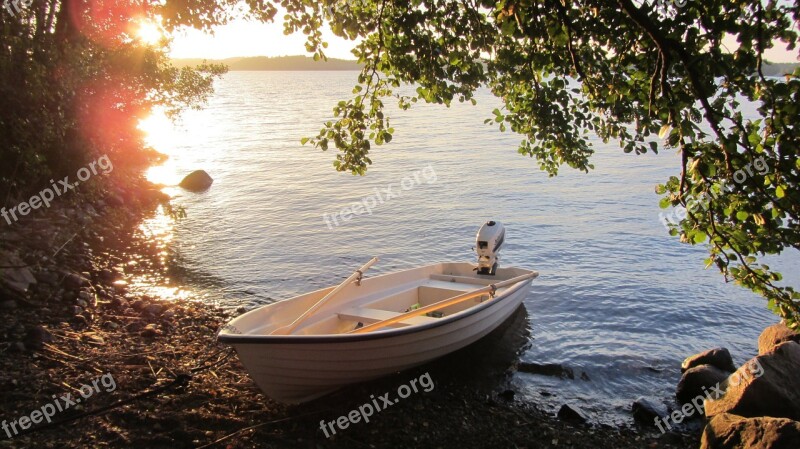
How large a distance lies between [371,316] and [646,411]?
4180 millimetres

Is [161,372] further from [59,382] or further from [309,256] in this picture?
[309,256]

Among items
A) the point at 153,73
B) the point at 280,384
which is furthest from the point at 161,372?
the point at 153,73

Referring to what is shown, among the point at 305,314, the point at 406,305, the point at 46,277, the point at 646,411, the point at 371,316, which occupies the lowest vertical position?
the point at 646,411

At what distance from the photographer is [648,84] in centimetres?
425

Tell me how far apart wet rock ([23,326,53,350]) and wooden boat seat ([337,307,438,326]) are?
4.24m

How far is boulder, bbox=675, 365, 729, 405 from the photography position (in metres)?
8.54

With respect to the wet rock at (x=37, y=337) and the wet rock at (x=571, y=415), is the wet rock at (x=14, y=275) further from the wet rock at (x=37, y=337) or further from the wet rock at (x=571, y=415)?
the wet rock at (x=571, y=415)

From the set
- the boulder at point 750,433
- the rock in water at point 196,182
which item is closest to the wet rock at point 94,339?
the boulder at point 750,433

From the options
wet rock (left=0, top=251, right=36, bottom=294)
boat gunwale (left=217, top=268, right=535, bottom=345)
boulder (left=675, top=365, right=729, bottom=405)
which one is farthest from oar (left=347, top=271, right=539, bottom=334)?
wet rock (left=0, top=251, right=36, bottom=294)

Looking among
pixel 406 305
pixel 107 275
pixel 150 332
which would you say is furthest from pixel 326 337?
pixel 107 275

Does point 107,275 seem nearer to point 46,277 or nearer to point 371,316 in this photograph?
point 46,277

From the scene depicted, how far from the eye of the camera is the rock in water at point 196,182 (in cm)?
2838

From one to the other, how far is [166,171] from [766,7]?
111 ft

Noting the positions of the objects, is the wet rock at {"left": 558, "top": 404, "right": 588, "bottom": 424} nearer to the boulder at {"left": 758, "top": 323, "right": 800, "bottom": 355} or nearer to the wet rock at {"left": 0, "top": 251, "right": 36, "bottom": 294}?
the boulder at {"left": 758, "top": 323, "right": 800, "bottom": 355}
